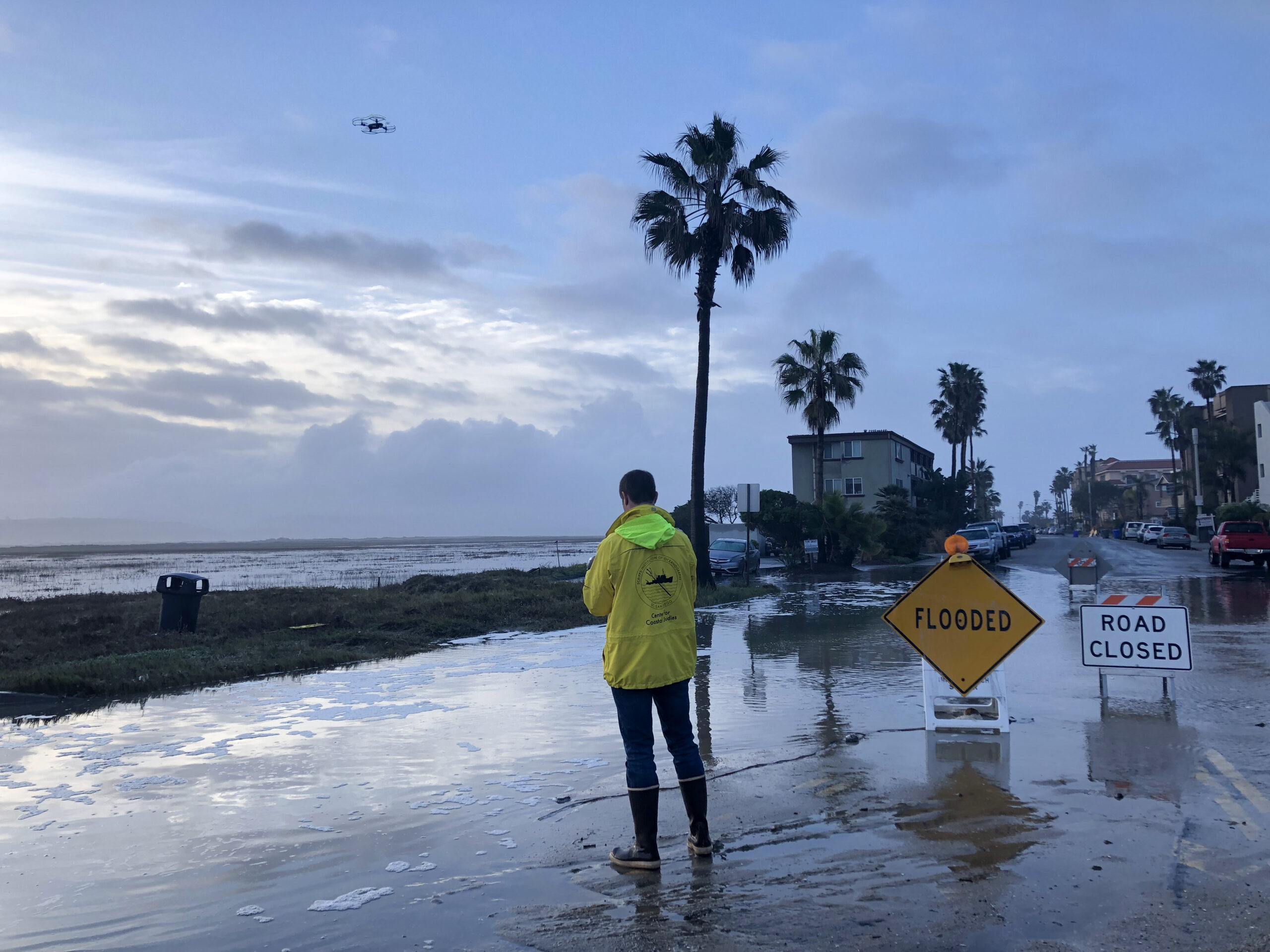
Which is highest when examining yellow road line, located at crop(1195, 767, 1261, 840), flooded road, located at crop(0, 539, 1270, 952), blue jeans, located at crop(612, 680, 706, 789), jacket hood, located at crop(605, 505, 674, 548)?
jacket hood, located at crop(605, 505, 674, 548)

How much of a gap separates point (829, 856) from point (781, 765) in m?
2.07

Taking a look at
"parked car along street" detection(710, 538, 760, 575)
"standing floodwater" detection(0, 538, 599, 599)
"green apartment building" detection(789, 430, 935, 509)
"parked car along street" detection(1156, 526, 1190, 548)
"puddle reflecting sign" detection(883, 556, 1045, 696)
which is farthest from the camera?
"green apartment building" detection(789, 430, 935, 509)

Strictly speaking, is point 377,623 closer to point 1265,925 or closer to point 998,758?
point 998,758

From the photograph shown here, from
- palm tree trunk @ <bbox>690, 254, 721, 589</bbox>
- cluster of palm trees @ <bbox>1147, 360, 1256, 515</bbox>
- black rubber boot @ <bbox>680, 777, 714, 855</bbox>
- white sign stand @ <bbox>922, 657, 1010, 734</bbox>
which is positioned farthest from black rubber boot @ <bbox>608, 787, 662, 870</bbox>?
cluster of palm trees @ <bbox>1147, 360, 1256, 515</bbox>

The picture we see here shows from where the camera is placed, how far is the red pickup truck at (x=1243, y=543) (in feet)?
110

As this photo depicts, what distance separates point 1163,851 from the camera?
4887 millimetres

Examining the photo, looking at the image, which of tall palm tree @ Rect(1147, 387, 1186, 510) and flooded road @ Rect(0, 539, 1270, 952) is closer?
flooded road @ Rect(0, 539, 1270, 952)

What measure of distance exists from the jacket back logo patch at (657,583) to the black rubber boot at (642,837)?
949 mm

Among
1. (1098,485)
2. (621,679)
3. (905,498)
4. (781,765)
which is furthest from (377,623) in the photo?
(1098,485)

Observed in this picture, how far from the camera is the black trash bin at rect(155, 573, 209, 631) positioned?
640 inches

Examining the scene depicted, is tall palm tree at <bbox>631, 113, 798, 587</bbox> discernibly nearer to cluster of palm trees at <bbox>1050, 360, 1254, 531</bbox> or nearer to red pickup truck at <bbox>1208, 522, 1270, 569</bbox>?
red pickup truck at <bbox>1208, 522, 1270, 569</bbox>

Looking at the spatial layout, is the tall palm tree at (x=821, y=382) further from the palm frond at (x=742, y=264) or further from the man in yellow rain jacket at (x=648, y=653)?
the man in yellow rain jacket at (x=648, y=653)

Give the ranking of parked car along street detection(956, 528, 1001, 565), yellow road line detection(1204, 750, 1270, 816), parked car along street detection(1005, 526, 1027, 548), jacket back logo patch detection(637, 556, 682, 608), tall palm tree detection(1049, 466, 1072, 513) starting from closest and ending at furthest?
1. jacket back logo patch detection(637, 556, 682, 608)
2. yellow road line detection(1204, 750, 1270, 816)
3. parked car along street detection(956, 528, 1001, 565)
4. parked car along street detection(1005, 526, 1027, 548)
5. tall palm tree detection(1049, 466, 1072, 513)

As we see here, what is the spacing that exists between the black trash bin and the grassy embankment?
0.27 m
